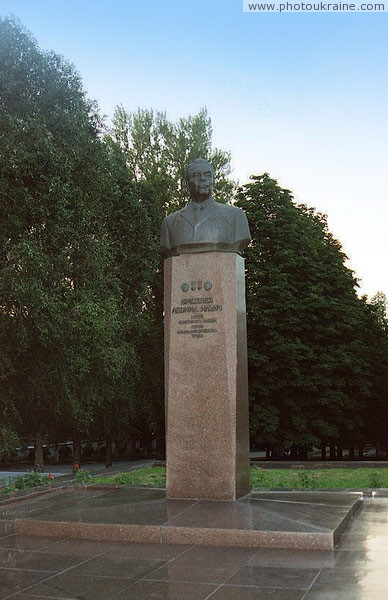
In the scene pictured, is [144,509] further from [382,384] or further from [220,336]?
[382,384]

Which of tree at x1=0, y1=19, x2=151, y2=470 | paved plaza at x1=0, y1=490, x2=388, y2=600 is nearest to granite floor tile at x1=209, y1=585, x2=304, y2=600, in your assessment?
paved plaza at x1=0, y1=490, x2=388, y2=600

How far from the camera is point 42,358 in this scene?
21.5 meters

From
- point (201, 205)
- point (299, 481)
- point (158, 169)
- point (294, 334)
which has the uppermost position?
point (158, 169)

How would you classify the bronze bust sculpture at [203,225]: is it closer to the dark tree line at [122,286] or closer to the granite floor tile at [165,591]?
the granite floor tile at [165,591]

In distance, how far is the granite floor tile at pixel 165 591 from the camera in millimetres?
5230

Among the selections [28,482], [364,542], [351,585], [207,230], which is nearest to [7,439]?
[28,482]

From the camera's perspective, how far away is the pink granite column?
872cm

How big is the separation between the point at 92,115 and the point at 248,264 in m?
9.29

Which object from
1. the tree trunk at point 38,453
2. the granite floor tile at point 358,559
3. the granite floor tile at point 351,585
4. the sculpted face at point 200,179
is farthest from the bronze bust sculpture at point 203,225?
the tree trunk at point 38,453

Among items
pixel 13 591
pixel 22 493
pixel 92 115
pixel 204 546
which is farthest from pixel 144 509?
pixel 92 115

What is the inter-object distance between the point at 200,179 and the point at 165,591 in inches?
215

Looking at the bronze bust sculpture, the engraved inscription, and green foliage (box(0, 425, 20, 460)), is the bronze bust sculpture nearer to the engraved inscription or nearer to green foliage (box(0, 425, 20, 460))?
the engraved inscription

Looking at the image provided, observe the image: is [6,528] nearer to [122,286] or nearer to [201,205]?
[201,205]

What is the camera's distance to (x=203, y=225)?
918cm
